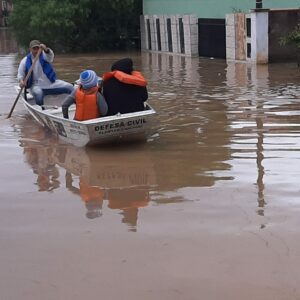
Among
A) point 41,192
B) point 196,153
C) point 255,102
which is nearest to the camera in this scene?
point 41,192

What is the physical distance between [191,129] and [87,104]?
220 centimetres

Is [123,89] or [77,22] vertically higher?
[77,22]

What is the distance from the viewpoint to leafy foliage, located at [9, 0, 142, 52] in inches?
1334

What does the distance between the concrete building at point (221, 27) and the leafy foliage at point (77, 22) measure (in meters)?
1.86

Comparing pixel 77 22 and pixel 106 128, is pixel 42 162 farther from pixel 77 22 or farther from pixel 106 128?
pixel 77 22

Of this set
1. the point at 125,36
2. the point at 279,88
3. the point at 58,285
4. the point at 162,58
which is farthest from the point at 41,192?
the point at 125,36

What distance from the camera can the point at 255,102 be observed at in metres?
13.4

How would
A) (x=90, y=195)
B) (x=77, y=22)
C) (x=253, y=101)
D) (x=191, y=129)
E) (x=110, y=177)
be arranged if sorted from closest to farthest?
(x=90, y=195)
(x=110, y=177)
(x=191, y=129)
(x=253, y=101)
(x=77, y=22)

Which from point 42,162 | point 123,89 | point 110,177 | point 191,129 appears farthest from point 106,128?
point 191,129

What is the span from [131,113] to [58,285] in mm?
4655

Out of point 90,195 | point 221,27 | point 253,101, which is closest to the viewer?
point 90,195

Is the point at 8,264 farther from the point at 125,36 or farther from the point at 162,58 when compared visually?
the point at 125,36

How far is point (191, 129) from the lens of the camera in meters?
10.6

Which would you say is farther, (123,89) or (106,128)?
(123,89)
